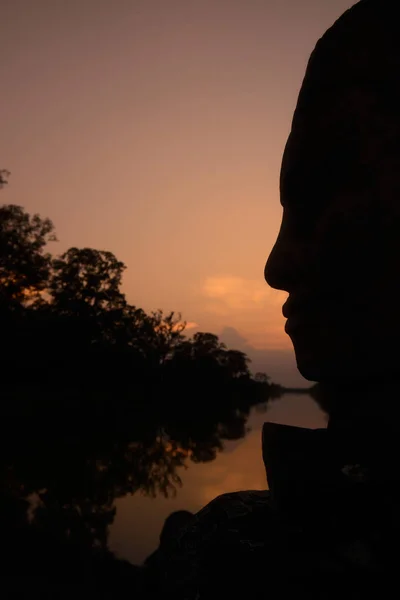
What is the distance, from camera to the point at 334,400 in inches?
74.9

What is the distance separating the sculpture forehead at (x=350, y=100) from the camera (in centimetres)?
177

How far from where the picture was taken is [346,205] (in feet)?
5.78

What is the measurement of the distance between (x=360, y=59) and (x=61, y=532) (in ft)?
25.3

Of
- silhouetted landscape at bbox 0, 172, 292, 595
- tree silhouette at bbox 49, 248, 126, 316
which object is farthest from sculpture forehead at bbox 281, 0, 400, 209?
tree silhouette at bbox 49, 248, 126, 316

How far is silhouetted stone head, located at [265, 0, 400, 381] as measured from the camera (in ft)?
5.51

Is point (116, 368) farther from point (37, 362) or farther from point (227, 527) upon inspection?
point (227, 527)

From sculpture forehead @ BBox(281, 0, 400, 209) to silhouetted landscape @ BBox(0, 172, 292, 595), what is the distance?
561cm

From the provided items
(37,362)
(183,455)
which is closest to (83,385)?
(37,362)

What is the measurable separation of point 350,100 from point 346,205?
1.51 feet

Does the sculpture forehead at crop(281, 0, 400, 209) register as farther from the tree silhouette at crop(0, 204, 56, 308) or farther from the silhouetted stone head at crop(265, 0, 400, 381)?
the tree silhouette at crop(0, 204, 56, 308)

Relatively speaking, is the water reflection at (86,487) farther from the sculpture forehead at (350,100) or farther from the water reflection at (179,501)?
the sculpture forehead at (350,100)

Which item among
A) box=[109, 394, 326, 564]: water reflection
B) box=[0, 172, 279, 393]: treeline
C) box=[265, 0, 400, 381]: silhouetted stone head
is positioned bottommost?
box=[109, 394, 326, 564]: water reflection

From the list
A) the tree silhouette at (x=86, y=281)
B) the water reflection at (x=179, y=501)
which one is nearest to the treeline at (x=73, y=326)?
the tree silhouette at (x=86, y=281)

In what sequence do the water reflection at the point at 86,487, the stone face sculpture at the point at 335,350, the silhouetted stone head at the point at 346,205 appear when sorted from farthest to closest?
the water reflection at the point at 86,487
the silhouetted stone head at the point at 346,205
the stone face sculpture at the point at 335,350
